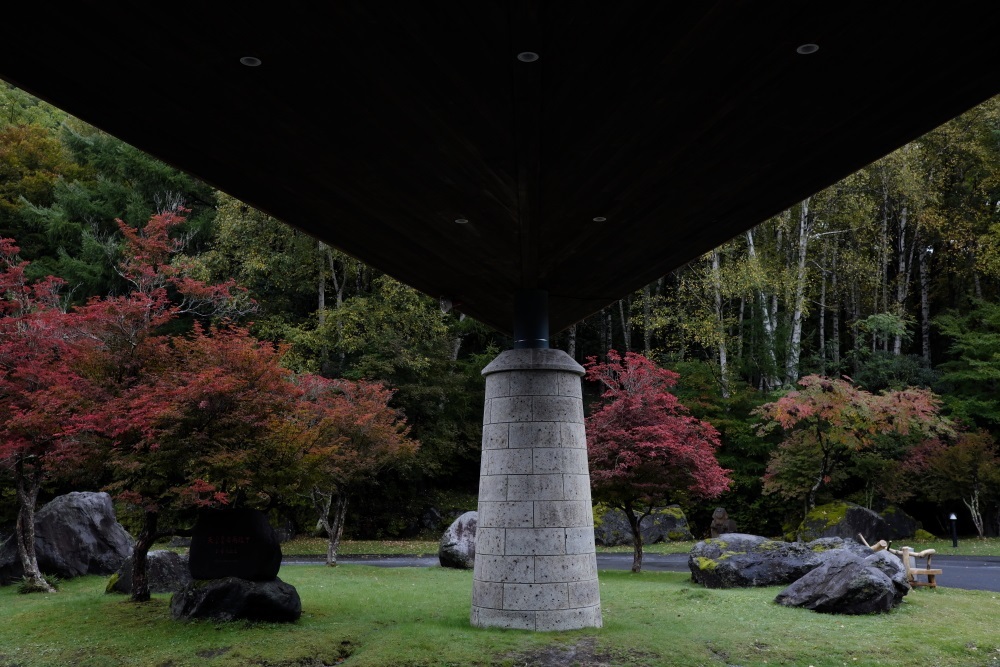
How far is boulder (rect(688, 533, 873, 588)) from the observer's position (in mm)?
12094

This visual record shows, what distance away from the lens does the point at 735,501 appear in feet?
78.4

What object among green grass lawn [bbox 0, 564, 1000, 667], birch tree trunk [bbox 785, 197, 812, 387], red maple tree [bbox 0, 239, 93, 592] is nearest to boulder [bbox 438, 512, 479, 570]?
green grass lawn [bbox 0, 564, 1000, 667]

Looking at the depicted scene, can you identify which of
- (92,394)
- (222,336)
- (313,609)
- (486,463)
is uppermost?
(222,336)

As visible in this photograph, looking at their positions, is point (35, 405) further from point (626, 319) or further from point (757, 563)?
point (626, 319)

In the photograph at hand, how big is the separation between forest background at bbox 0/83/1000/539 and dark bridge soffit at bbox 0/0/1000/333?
15.6 meters

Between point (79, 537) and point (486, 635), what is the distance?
906cm

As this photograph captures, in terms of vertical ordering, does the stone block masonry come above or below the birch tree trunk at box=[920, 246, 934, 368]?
below

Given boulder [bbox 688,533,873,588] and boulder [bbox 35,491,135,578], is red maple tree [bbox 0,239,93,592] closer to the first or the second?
boulder [bbox 35,491,135,578]

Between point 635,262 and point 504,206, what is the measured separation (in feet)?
9.22

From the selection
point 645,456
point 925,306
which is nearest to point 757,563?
point 645,456

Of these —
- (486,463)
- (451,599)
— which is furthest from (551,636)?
(451,599)

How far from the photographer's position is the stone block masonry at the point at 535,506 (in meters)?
8.66

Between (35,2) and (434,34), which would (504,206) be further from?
(35,2)

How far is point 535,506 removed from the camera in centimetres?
880
